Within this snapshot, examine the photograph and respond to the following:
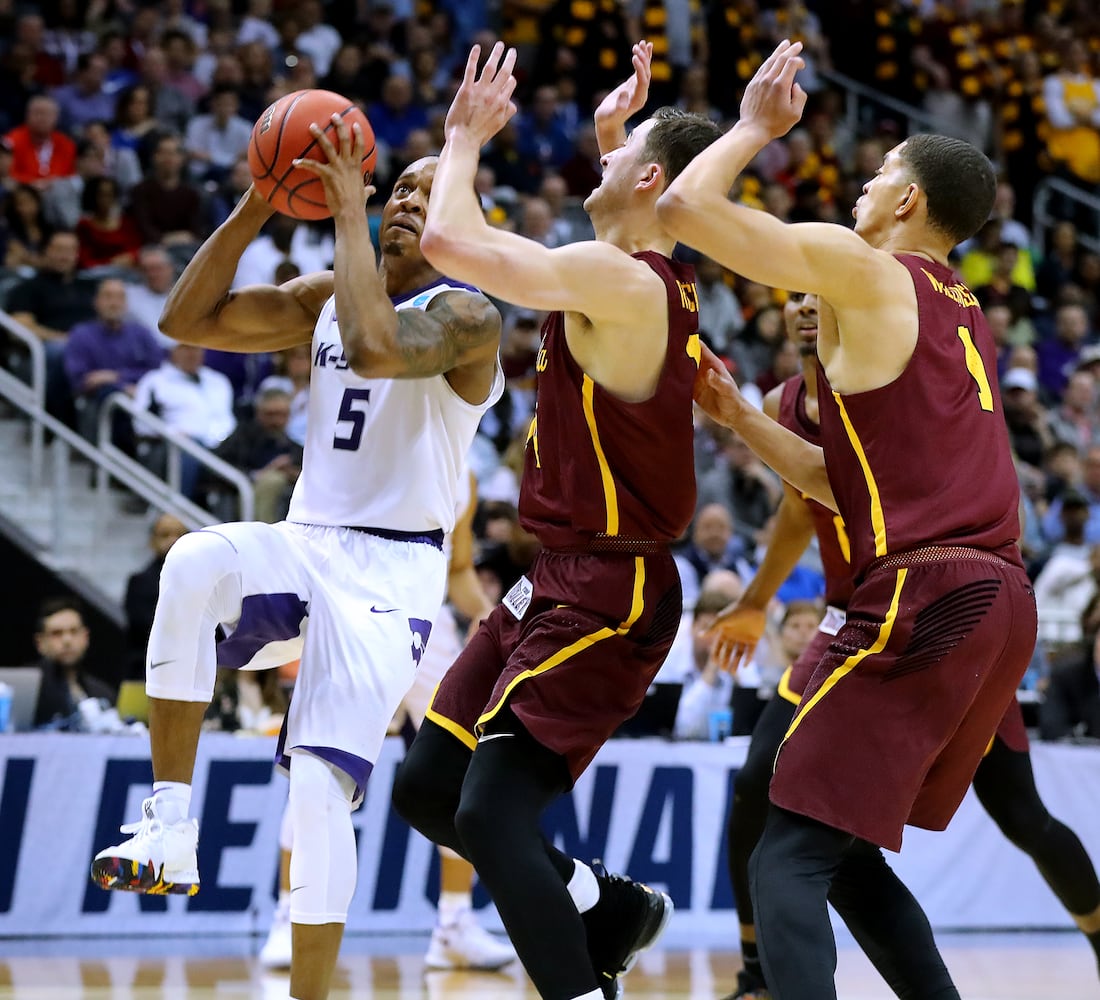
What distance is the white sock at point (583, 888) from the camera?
17.2 feet

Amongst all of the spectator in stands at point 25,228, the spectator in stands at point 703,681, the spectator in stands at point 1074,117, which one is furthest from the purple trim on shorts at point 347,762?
the spectator in stands at point 1074,117

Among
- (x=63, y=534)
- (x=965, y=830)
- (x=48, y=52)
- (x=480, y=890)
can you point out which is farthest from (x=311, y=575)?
(x=48, y=52)

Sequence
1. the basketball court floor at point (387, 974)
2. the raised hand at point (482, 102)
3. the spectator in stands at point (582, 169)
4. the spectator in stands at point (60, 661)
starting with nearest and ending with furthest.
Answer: the raised hand at point (482, 102) < the basketball court floor at point (387, 974) < the spectator in stands at point (60, 661) < the spectator in stands at point (582, 169)

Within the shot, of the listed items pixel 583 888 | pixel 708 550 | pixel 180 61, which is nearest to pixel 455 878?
pixel 583 888

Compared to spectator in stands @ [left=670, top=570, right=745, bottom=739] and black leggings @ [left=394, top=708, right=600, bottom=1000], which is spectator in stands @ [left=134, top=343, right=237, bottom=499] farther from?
black leggings @ [left=394, top=708, right=600, bottom=1000]

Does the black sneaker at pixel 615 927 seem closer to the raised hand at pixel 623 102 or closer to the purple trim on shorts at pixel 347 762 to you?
the purple trim on shorts at pixel 347 762

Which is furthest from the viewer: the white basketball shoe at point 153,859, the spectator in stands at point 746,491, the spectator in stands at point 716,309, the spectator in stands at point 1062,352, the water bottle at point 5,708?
the spectator in stands at point 1062,352

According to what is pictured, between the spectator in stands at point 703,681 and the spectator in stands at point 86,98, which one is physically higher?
the spectator in stands at point 86,98

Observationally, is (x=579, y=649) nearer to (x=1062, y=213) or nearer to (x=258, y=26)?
(x=258, y=26)

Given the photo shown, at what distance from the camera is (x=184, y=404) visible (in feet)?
38.8

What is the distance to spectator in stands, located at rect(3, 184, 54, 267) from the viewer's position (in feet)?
41.4

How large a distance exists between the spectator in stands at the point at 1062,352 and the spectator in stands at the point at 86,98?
905 cm

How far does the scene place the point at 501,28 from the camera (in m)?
17.7

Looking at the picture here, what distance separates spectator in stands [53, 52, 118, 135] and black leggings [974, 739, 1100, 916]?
10484 millimetres
